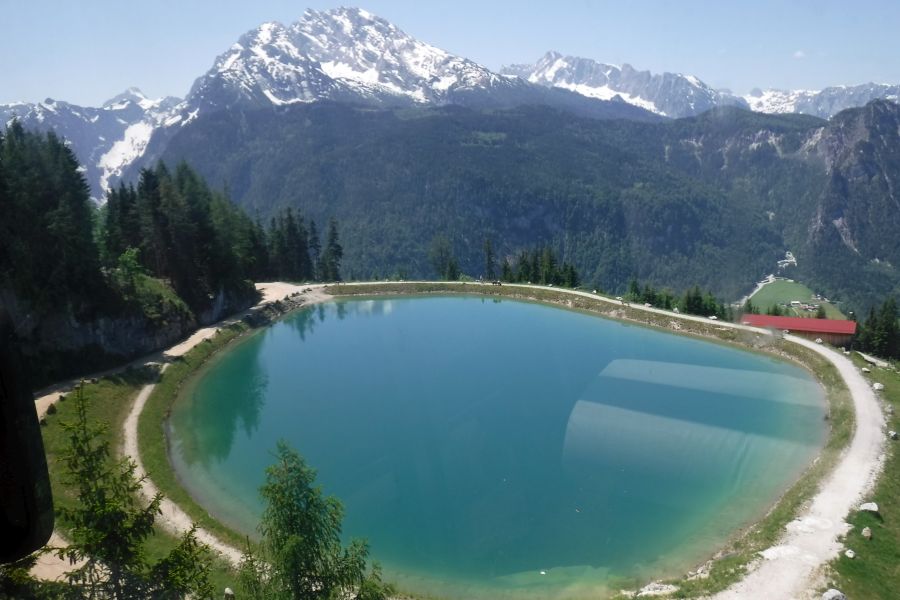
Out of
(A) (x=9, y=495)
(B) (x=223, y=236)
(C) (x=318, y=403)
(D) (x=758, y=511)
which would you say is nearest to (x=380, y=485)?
(C) (x=318, y=403)

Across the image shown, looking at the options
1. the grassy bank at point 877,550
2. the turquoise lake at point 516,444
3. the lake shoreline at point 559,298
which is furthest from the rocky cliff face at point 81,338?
the grassy bank at point 877,550

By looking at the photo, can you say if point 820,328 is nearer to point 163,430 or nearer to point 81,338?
point 163,430

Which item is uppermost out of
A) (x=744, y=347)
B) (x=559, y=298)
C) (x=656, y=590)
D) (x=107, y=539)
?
(x=107, y=539)

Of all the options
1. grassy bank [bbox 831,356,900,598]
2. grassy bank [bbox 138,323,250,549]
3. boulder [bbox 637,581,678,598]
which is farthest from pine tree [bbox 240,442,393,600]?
grassy bank [bbox 831,356,900,598]

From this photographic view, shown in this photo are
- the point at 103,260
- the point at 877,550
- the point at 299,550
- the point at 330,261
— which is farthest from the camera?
the point at 330,261

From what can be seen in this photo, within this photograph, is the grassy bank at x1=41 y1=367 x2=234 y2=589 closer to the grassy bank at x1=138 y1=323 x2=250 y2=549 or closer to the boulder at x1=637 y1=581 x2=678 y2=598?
the grassy bank at x1=138 y1=323 x2=250 y2=549

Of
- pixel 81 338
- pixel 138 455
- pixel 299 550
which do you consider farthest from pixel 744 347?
pixel 81 338

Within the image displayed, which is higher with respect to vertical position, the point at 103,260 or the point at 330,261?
the point at 103,260
